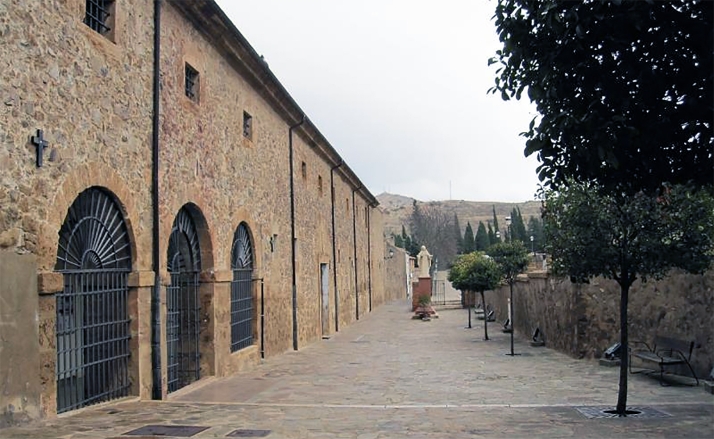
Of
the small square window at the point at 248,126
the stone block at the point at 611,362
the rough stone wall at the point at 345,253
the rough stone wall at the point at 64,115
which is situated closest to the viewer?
the rough stone wall at the point at 64,115

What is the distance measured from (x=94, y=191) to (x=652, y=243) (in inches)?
282

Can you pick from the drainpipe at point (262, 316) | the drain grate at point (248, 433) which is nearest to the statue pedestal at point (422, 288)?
the drainpipe at point (262, 316)

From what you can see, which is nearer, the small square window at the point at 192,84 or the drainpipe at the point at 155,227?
the drainpipe at the point at 155,227

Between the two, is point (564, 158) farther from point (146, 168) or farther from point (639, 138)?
point (146, 168)

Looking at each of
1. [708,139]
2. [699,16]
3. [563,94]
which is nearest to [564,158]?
[563,94]

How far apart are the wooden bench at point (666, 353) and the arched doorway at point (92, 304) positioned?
8405 millimetres

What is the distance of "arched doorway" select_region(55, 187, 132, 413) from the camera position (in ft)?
24.8

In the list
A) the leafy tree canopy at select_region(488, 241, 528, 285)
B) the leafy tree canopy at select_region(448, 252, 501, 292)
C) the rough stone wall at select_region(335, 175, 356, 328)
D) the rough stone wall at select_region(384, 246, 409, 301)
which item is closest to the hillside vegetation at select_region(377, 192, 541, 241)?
the rough stone wall at select_region(384, 246, 409, 301)

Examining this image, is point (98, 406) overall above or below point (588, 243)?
below

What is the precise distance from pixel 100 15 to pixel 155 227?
2.99 meters

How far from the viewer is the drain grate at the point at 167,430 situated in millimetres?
6629

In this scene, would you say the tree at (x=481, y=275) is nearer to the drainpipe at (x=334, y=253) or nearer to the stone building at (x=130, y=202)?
the drainpipe at (x=334, y=253)

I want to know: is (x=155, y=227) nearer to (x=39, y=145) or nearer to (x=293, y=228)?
(x=39, y=145)

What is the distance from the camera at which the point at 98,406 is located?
785cm
